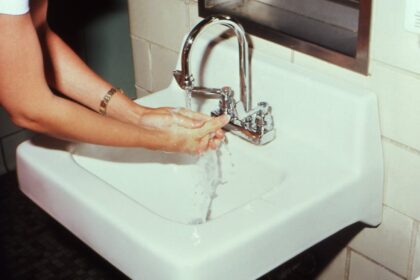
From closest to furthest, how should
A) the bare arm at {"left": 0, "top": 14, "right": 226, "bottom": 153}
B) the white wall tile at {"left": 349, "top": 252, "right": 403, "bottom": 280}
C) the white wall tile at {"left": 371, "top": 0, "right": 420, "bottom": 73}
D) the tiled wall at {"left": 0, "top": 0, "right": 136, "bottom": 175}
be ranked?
1. the bare arm at {"left": 0, "top": 14, "right": 226, "bottom": 153}
2. the white wall tile at {"left": 371, "top": 0, "right": 420, "bottom": 73}
3. the white wall tile at {"left": 349, "top": 252, "right": 403, "bottom": 280}
4. the tiled wall at {"left": 0, "top": 0, "right": 136, "bottom": 175}

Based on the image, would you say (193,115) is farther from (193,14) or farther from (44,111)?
(193,14)

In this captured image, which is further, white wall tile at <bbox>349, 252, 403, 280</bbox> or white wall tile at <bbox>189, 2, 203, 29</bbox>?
white wall tile at <bbox>189, 2, 203, 29</bbox>

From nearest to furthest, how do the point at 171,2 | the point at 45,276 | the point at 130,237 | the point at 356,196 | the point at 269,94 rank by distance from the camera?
the point at 130,237, the point at 356,196, the point at 269,94, the point at 171,2, the point at 45,276

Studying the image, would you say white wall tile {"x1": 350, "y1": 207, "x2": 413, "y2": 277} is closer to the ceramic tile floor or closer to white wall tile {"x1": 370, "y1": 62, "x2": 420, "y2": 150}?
white wall tile {"x1": 370, "y1": 62, "x2": 420, "y2": 150}

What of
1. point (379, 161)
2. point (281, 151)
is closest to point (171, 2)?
point (281, 151)

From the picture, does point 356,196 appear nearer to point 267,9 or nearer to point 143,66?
point 267,9

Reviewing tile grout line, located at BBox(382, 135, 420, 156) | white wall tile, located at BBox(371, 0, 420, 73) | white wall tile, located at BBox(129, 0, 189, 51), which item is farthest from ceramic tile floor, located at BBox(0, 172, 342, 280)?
white wall tile, located at BBox(371, 0, 420, 73)

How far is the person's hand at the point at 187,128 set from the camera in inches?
46.4

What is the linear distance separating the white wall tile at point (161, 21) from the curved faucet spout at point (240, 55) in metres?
0.33

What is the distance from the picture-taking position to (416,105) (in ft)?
3.87

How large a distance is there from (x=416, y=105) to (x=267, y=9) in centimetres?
40

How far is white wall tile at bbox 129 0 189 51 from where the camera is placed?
159cm

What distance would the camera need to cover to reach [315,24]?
1.36m

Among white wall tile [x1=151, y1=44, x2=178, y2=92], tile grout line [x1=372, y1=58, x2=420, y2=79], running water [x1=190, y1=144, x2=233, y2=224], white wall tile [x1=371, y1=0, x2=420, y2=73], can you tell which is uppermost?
white wall tile [x1=371, y1=0, x2=420, y2=73]
